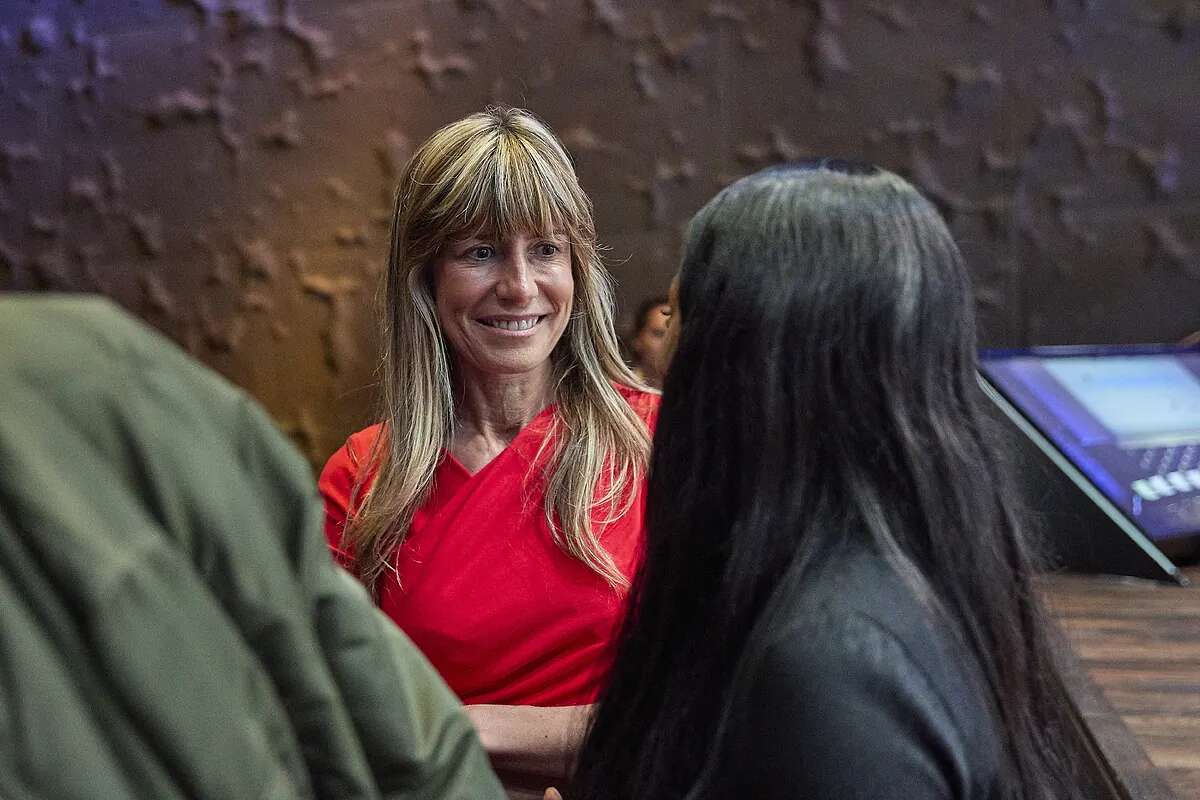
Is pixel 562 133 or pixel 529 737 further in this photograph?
pixel 562 133

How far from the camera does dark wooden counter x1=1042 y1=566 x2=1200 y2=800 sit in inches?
A: 37.4

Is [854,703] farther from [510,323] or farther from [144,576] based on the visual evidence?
[510,323]

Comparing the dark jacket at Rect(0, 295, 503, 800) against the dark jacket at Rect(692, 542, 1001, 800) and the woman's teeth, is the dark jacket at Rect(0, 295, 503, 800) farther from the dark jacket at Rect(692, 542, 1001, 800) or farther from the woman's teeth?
the woman's teeth

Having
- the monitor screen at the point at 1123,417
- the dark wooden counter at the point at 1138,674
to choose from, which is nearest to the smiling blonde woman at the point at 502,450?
the dark wooden counter at the point at 1138,674

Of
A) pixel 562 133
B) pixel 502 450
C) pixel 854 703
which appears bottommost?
pixel 502 450

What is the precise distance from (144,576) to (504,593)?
3.29 ft

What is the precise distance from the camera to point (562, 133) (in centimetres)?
311

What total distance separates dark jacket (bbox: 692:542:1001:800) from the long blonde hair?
27.3 inches

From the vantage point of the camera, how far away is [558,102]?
10.2 feet

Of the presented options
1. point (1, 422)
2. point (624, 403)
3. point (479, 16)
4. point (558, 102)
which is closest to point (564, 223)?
point (624, 403)

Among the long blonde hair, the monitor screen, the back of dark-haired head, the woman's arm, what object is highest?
the long blonde hair

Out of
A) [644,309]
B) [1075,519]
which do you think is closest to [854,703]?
[1075,519]

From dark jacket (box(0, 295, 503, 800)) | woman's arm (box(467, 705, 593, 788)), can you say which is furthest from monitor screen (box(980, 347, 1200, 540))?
dark jacket (box(0, 295, 503, 800))

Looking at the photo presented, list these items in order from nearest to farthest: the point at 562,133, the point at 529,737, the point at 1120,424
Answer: the point at 529,737 < the point at 1120,424 < the point at 562,133
